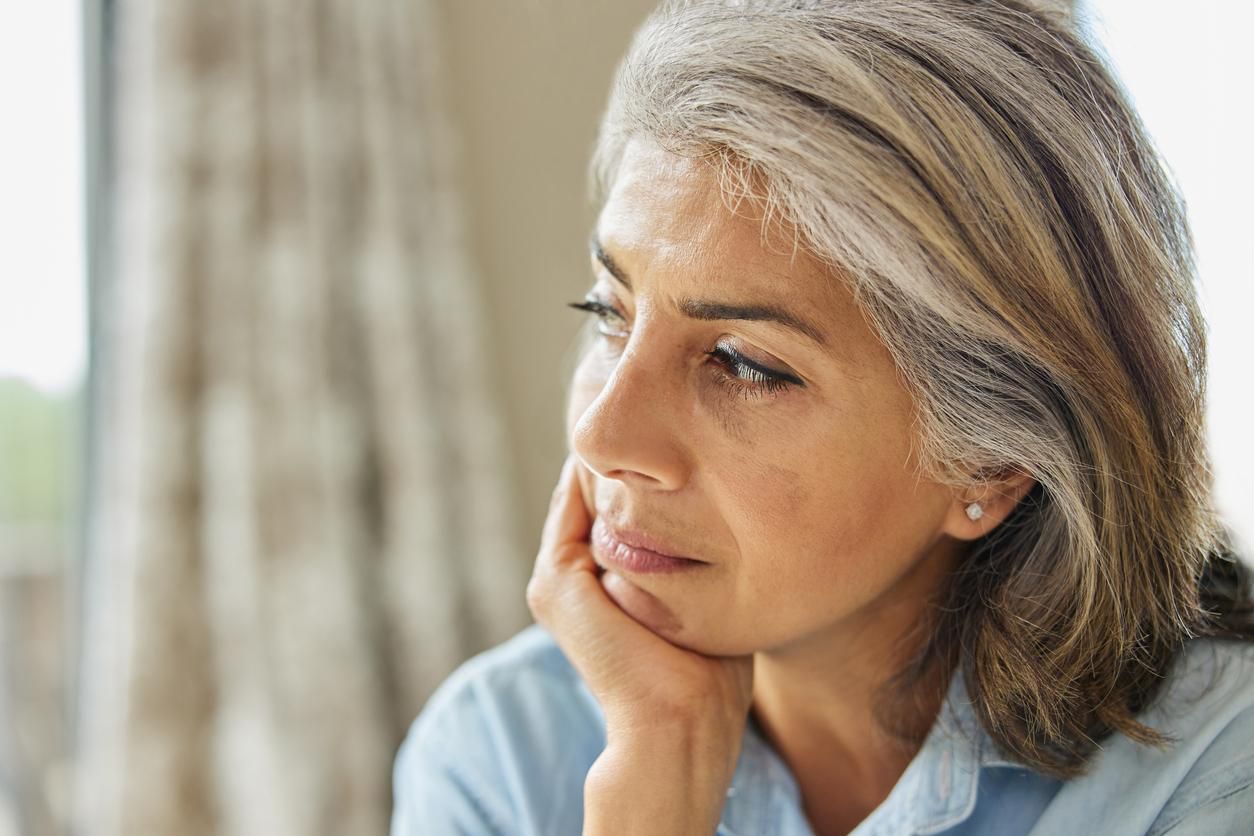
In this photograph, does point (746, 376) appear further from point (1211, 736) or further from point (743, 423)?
point (1211, 736)

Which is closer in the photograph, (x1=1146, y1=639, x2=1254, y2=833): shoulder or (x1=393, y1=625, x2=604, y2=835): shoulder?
(x1=1146, y1=639, x2=1254, y2=833): shoulder

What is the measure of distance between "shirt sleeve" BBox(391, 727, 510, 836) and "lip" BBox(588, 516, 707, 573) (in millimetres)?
344

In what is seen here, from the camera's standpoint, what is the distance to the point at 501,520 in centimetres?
240

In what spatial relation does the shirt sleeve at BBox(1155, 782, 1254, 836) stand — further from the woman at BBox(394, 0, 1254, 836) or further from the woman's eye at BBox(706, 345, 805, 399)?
the woman's eye at BBox(706, 345, 805, 399)

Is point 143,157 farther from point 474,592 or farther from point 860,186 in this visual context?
point 860,186

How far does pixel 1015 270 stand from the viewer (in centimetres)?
98

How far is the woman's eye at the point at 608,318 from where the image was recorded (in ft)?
3.92

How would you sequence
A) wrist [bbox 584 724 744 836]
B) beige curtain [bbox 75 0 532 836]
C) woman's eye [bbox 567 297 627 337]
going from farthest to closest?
beige curtain [bbox 75 0 532 836] → woman's eye [bbox 567 297 627 337] → wrist [bbox 584 724 744 836]

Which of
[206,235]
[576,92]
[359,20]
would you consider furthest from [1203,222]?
[206,235]

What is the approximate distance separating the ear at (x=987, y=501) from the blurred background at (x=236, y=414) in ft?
4.18

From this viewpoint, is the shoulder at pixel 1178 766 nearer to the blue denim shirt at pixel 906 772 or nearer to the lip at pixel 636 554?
the blue denim shirt at pixel 906 772

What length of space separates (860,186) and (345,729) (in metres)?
1.65

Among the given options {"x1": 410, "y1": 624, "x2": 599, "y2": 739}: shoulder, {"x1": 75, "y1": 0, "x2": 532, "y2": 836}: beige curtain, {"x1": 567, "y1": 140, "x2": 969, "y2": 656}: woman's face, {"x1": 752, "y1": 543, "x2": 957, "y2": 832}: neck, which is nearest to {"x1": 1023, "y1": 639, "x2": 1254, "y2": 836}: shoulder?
{"x1": 752, "y1": 543, "x2": 957, "y2": 832}: neck

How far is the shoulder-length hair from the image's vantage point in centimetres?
97
